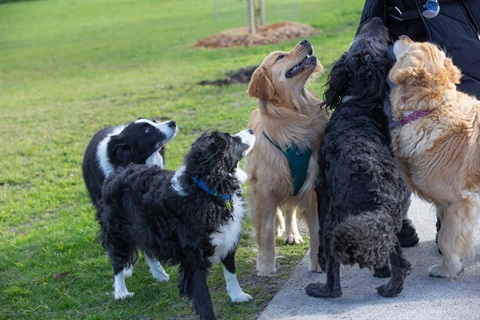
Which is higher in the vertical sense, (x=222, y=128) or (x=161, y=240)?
(x=161, y=240)

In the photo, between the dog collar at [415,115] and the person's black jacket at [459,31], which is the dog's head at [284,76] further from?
the dog collar at [415,115]

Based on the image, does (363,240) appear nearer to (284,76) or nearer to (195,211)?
(195,211)

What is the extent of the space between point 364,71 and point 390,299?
1774 mm

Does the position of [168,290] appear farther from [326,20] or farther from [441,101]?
[326,20]

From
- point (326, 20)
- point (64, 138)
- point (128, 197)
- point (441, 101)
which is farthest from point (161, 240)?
point (326, 20)

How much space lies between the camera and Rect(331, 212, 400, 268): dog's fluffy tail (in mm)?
4148

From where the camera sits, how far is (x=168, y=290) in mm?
5422

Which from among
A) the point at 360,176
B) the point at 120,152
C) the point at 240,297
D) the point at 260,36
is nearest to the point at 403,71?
the point at 360,176

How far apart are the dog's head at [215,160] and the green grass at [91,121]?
1.00 meters

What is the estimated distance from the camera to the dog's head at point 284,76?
555cm

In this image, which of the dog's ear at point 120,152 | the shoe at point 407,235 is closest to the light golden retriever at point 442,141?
the shoe at point 407,235

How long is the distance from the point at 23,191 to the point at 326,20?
14729 millimetres

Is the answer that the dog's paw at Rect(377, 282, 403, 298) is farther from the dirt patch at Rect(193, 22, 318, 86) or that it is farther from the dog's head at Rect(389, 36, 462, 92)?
the dirt patch at Rect(193, 22, 318, 86)

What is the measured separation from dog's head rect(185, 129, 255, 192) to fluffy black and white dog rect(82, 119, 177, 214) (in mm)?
1437
